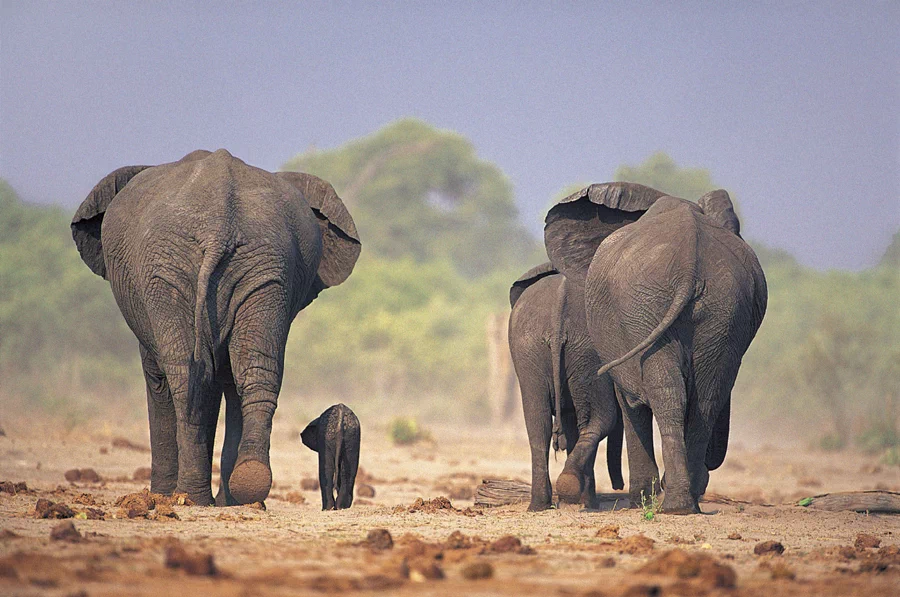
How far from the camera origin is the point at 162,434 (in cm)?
949

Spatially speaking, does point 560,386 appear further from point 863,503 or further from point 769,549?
point 769,549

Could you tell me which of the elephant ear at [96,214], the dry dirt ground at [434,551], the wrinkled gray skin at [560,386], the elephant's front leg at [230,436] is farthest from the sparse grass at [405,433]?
the elephant's front leg at [230,436]

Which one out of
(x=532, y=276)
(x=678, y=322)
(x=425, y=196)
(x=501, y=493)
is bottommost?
(x=501, y=493)

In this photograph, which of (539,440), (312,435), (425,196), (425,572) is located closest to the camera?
(425,572)

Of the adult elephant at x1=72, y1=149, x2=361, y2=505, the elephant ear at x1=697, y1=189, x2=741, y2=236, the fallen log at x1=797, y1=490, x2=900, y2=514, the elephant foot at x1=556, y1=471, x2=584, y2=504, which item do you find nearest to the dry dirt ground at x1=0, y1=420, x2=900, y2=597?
the elephant foot at x1=556, y1=471, x2=584, y2=504

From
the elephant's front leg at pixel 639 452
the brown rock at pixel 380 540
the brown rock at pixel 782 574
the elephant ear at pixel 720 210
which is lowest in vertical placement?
the brown rock at pixel 782 574

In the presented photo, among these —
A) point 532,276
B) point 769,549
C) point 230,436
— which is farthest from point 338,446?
point 769,549

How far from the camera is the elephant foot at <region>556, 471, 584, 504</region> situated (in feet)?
30.1

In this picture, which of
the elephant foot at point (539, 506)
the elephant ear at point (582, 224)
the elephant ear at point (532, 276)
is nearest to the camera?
the elephant foot at point (539, 506)

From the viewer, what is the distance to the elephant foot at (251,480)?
26.7 feet

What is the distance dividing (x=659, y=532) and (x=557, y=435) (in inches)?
108

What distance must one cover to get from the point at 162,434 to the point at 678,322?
4346 mm

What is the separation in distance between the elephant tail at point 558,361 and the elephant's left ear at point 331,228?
1.86m

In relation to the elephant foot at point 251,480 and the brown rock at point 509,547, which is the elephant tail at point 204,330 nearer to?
the elephant foot at point 251,480
